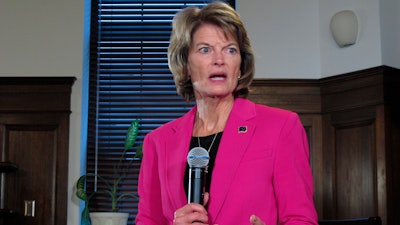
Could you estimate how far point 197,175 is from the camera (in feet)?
5.71

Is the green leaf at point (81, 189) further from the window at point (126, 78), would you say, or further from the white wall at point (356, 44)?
the white wall at point (356, 44)

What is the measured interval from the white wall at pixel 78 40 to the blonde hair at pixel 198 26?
11.4 feet

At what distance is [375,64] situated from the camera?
17.0 feet

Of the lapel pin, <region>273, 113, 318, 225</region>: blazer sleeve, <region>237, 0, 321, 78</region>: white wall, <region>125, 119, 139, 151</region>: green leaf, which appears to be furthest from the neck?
<region>237, 0, 321, 78</region>: white wall

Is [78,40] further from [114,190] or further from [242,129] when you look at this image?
[242,129]

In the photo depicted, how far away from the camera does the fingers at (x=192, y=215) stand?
67.3 inches

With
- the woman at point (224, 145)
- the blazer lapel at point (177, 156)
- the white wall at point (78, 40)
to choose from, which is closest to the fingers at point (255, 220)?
the woman at point (224, 145)

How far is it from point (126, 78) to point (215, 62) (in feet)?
12.8

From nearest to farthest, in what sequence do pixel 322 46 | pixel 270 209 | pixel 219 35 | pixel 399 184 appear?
pixel 270 209, pixel 219 35, pixel 399 184, pixel 322 46

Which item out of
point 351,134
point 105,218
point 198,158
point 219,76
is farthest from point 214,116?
point 351,134

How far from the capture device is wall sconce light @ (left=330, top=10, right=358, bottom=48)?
5.28 metres

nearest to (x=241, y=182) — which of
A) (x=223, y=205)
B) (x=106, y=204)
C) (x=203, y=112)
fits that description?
(x=223, y=205)

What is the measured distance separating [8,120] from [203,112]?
12.8 ft

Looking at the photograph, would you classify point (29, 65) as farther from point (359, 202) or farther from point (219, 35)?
point (219, 35)
